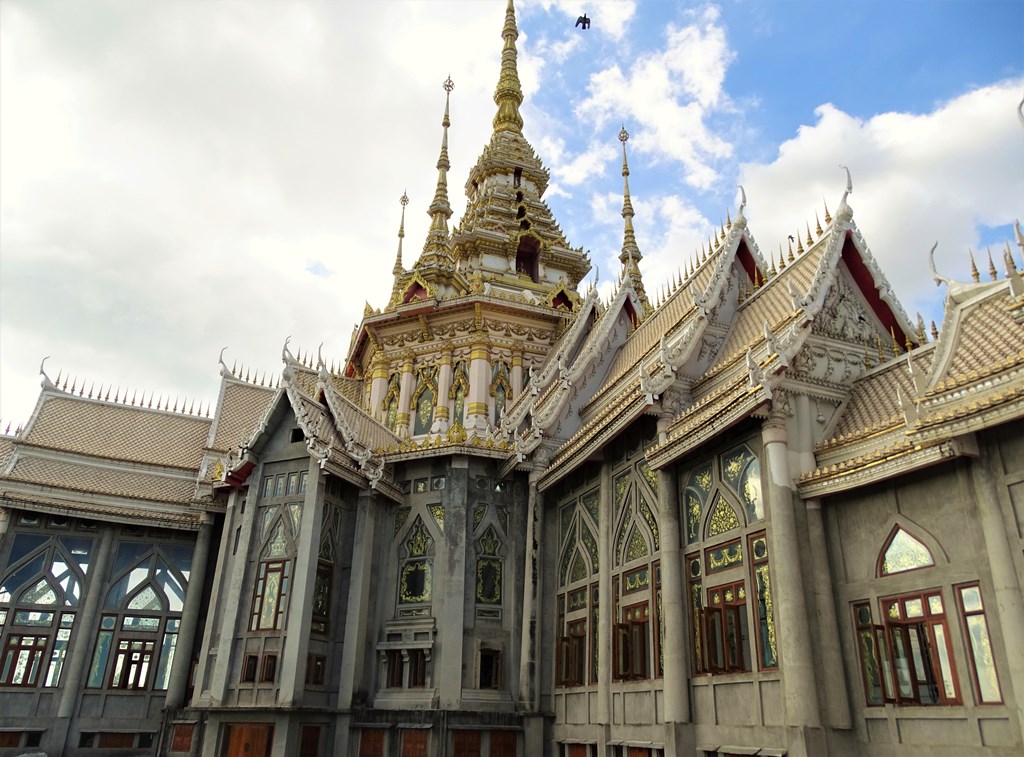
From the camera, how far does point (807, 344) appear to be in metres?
14.7

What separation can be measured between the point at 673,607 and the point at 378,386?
16.4 metres

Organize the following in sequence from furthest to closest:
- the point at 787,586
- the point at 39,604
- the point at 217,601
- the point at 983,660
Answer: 1. the point at 39,604
2. the point at 217,601
3. the point at 787,586
4. the point at 983,660

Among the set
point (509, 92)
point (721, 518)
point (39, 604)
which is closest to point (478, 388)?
point (721, 518)

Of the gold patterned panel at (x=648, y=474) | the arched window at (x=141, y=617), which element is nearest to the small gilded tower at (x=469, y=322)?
the gold patterned panel at (x=648, y=474)

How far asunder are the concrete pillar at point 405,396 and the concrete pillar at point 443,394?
100 centimetres

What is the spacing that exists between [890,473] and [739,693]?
4.58 m

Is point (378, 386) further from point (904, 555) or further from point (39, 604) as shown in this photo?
point (904, 555)

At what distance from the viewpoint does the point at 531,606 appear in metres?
21.2

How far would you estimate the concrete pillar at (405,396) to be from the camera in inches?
1085

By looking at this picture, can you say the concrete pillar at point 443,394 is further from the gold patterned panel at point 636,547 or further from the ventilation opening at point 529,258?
the gold patterned panel at point 636,547

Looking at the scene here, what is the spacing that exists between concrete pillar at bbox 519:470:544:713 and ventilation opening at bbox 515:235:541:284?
13.7m

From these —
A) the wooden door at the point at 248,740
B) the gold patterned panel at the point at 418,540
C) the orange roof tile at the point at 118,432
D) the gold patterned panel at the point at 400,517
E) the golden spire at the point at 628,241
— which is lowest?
the wooden door at the point at 248,740

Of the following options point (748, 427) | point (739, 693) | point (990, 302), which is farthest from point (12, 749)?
point (990, 302)

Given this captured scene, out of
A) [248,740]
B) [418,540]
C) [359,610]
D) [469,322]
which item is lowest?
[248,740]
